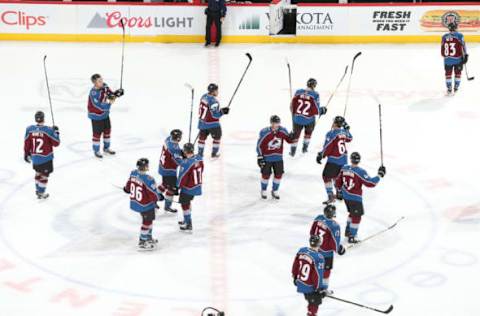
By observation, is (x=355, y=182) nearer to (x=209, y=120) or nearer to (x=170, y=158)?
(x=170, y=158)

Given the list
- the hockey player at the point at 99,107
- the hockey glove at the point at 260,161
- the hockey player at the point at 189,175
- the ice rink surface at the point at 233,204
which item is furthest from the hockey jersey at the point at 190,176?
the hockey player at the point at 99,107

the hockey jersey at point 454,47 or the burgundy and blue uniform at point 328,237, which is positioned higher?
the hockey jersey at point 454,47

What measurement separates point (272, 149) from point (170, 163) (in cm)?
129

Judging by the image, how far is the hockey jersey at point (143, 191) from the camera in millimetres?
8547

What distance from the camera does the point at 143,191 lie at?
8562 mm

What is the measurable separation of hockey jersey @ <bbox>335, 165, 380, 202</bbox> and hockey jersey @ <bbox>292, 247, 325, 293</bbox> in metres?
1.88

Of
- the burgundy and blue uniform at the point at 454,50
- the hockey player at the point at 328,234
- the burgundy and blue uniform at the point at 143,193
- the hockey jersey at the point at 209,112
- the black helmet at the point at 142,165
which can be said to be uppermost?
the burgundy and blue uniform at the point at 454,50

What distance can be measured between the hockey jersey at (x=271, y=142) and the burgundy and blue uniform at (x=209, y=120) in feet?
4.30

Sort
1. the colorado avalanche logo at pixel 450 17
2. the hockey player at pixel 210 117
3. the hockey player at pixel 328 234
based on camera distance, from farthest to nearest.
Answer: the colorado avalanche logo at pixel 450 17, the hockey player at pixel 210 117, the hockey player at pixel 328 234

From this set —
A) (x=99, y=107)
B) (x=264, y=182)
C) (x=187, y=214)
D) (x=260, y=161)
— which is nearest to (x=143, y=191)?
(x=187, y=214)

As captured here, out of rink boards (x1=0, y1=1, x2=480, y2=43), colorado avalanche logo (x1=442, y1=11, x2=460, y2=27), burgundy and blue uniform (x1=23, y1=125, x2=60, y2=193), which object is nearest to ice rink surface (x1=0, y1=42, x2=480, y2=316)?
burgundy and blue uniform (x1=23, y1=125, x2=60, y2=193)

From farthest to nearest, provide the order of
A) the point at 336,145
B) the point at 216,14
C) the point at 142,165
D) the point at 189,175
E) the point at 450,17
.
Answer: the point at 450,17
the point at 216,14
the point at 336,145
the point at 189,175
the point at 142,165

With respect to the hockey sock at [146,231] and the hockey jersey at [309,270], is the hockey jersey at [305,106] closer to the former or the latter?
the hockey sock at [146,231]

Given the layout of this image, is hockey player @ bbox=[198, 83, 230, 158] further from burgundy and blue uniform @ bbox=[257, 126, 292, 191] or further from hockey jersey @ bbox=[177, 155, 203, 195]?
hockey jersey @ bbox=[177, 155, 203, 195]
